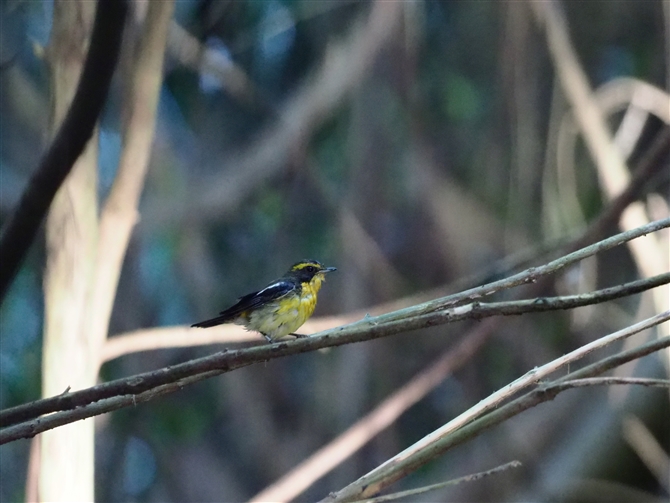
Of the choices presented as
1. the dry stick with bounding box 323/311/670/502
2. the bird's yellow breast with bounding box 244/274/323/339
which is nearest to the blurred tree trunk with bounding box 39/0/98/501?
the bird's yellow breast with bounding box 244/274/323/339

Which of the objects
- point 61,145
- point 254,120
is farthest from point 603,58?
point 61,145

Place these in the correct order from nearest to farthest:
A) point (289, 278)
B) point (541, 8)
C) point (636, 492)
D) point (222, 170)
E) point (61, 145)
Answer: point (61, 145) < point (289, 278) < point (636, 492) < point (541, 8) < point (222, 170)

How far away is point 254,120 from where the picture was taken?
5262 mm

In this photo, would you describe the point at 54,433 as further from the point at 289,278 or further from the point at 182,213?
the point at 182,213

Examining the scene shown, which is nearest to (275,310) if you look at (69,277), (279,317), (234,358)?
(279,317)

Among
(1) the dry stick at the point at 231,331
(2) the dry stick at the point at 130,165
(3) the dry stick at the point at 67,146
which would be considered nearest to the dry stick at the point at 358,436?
(1) the dry stick at the point at 231,331

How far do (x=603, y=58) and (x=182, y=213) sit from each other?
302 cm

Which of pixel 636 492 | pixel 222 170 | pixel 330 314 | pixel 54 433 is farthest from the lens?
pixel 222 170

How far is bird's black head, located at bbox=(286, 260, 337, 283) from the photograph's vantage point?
2646 mm

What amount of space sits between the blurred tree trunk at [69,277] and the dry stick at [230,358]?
95 centimetres

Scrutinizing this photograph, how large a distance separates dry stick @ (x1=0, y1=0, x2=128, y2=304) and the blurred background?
232 centimetres

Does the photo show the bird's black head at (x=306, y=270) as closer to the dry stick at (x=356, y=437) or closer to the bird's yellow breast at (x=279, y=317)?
the bird's yellow breast at (x=279, y=317)

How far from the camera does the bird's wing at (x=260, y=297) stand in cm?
237

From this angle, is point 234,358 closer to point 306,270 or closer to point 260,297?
point 260,297
